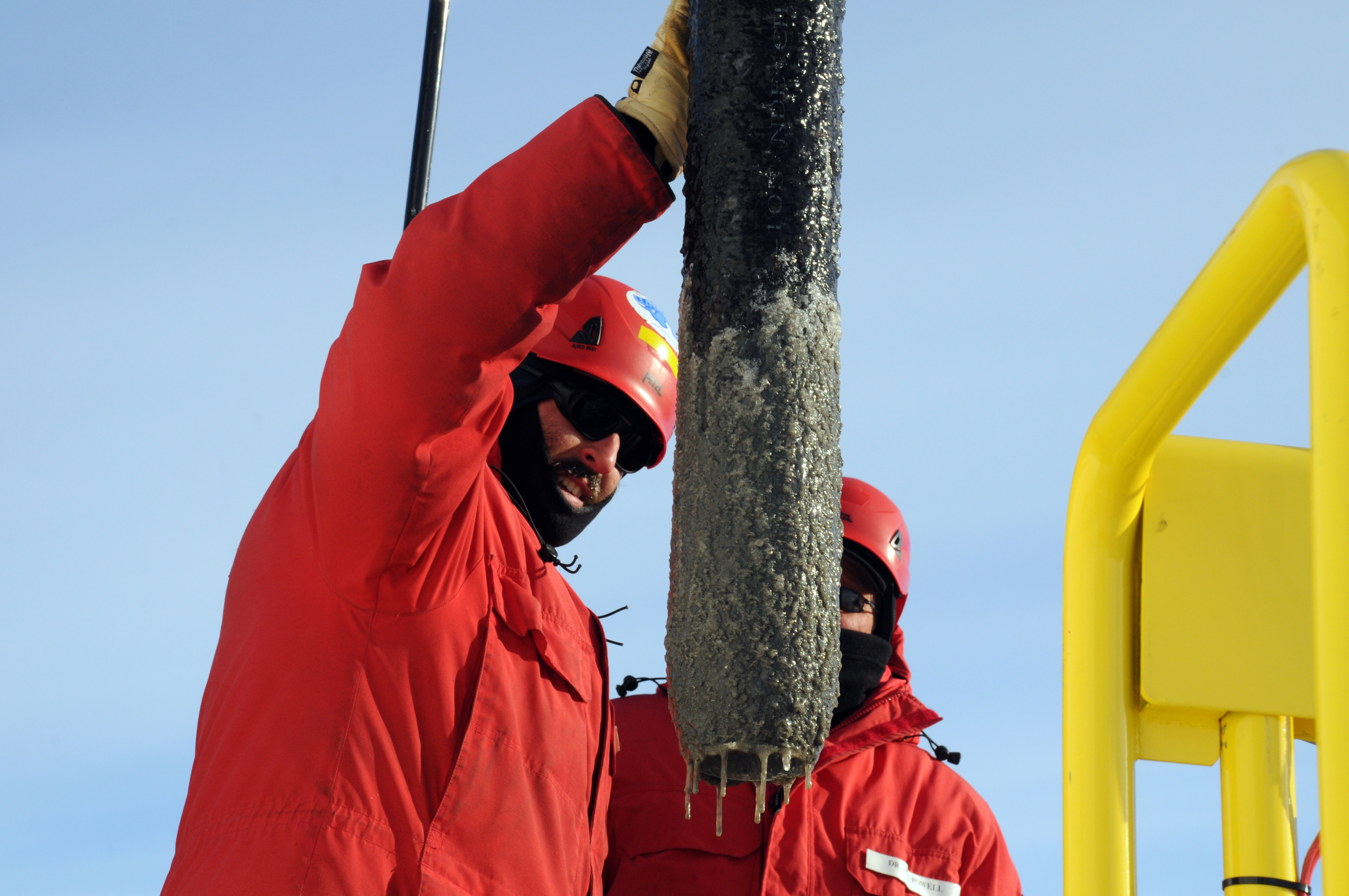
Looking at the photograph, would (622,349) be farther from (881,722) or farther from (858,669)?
(881,722)

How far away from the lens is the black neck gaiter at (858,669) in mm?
4918

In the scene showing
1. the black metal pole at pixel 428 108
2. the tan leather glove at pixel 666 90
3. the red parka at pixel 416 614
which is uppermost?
the black metal pole at pixel 428 108

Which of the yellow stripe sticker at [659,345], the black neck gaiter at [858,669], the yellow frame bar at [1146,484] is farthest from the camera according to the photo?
the black neck gaiter at [858,669]

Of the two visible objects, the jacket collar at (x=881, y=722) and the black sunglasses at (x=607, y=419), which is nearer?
the black sunglasses at (x=607, y=419)

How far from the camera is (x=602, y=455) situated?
3883 mm

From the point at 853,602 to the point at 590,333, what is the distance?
183 cm

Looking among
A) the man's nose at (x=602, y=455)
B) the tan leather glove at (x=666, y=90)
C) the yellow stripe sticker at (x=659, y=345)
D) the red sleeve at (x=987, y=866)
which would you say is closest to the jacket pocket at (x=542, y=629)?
the man's nose at (x=602, y=455)

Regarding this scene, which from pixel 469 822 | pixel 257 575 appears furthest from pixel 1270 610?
pixel 257 575

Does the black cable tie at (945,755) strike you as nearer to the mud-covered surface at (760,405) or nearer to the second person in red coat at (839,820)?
the second person in red coat at (839,820)

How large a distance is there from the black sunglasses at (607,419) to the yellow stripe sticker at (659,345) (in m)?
0.28

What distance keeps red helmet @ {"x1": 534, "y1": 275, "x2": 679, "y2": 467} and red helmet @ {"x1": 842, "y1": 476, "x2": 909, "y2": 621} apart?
58.0 inches

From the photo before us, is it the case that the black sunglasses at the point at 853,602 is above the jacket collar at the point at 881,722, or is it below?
above

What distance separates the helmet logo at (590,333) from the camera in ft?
13.5

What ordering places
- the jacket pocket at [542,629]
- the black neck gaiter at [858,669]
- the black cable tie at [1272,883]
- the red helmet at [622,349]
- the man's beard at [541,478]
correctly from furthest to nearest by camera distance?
the black neck gaiter at [858,669] < the red helmet at [622,349] < the man's beard at [541,478] < the jacket pocket at [542,629] < the black cable tie at [1272,883]
